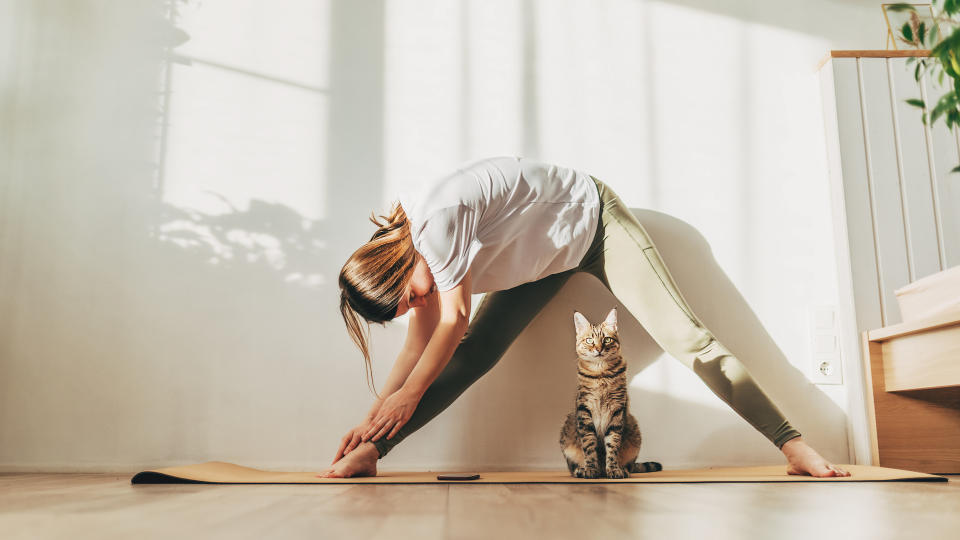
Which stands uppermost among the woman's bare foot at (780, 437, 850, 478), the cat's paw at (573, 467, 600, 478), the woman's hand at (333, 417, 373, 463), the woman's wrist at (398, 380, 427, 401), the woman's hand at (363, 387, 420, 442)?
the woman's wrist at (398, 380, 427, 401)

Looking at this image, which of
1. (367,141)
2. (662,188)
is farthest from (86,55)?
(662,188)

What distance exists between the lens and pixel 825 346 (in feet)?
7.77

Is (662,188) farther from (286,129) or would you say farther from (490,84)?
(286,129)

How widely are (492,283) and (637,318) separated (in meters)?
0.48

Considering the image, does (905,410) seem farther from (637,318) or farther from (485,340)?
(485,340)

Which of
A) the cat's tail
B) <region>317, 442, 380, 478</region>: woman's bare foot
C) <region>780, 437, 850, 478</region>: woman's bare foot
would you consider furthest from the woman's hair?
<region>780, 437, 850, 478</region>: woman's bare foot

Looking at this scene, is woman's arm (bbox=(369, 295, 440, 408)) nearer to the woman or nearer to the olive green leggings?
the woman

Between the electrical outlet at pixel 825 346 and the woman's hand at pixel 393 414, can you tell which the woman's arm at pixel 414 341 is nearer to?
the woman's hand at pixel 393 414

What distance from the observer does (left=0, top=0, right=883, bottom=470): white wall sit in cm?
230

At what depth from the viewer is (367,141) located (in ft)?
8.13

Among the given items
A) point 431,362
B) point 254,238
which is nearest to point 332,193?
point 254,238

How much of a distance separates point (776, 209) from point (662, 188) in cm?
43

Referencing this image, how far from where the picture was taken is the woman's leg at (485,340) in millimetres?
2014

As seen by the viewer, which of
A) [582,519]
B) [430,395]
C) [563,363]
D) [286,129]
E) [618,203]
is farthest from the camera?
[286,129]
